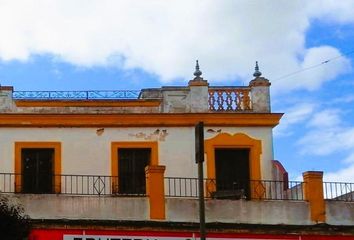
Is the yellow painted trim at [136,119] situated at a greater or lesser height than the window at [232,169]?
greater

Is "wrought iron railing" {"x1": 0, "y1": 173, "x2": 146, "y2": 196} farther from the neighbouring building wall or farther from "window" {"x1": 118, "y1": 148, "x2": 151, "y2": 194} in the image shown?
the neighbouring building wall

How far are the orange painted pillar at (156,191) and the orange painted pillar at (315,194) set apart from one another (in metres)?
3.92

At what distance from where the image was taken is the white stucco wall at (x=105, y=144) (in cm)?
2417

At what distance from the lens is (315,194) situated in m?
22.5

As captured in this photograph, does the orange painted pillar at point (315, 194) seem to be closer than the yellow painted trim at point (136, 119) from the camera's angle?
Yes

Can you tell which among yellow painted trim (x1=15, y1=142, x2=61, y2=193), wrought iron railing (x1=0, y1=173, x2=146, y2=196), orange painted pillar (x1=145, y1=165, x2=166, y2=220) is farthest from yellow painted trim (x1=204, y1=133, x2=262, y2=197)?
yellow painted trim (x1=15, y1=142, x2=61, y2=193)

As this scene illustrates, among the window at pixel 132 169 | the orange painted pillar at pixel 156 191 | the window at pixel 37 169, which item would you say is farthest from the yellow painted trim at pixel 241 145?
the window at pixel 37 169

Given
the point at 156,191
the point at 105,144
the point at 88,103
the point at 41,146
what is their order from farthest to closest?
the point at 88,103
the point at 105,144
the point at 41,146
the point at 156,191

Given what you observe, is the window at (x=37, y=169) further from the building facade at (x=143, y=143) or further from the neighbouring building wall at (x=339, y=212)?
the neighbouring building wall at (x=339, y=212)

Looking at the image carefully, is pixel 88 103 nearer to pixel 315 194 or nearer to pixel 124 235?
pixel 124 235

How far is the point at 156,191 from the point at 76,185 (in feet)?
10.6

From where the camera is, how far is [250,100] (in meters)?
25.0

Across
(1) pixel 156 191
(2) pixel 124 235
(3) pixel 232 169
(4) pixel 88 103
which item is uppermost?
(4) pixel 88 103

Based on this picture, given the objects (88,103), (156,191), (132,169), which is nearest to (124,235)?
(156,191)
